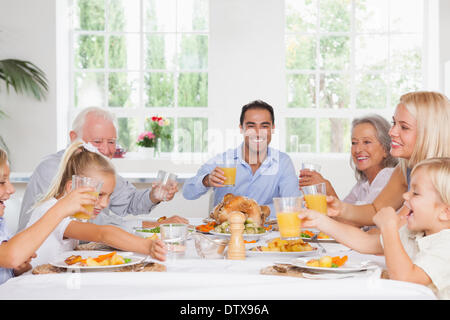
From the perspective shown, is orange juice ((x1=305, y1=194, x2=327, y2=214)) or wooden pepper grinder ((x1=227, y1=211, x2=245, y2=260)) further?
orange juice ((x1=305, y1=194, x2=327, y2=214))

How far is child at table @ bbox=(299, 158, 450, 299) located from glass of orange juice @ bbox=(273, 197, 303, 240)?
0.07 feet

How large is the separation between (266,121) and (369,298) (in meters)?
2.10

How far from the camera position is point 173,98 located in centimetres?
589

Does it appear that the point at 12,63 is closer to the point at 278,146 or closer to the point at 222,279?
the point at 278,146

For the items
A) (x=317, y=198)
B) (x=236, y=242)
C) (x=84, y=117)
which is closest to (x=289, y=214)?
(x=236, y=242)

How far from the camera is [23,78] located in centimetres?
511

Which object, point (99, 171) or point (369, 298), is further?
point (99, 171)

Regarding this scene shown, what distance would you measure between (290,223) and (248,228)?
0.52 meters

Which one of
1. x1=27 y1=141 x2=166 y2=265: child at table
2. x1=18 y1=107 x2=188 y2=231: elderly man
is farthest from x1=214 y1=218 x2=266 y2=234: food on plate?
x1=18 y1=107 x2=188 y2=231: elderly man

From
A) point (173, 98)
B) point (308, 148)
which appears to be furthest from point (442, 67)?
point (173, 98)

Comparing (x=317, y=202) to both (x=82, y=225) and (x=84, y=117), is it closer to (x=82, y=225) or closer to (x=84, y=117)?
(x=82, y=225)

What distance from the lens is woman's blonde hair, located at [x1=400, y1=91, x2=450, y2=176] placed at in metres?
1.81

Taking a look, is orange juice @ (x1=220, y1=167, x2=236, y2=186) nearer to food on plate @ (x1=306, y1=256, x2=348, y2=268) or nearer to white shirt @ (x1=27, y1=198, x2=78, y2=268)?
white shirt @ (x1=27, y1=198, x2=78, y2=268)

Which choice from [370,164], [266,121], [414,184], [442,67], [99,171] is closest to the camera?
[414,184]
